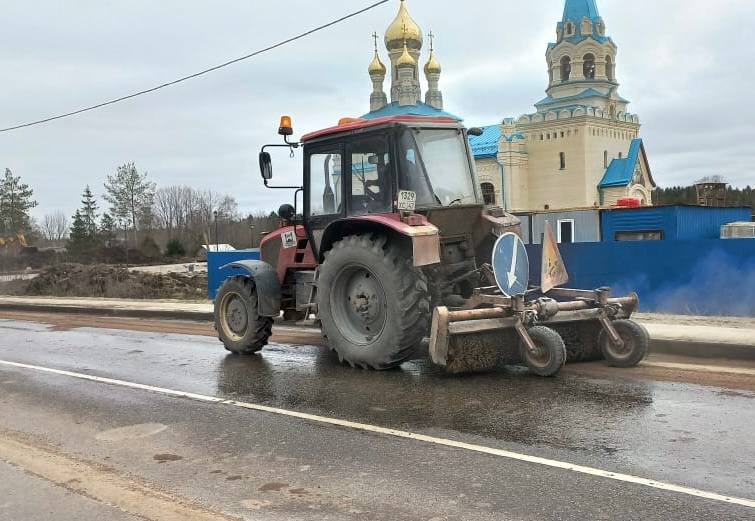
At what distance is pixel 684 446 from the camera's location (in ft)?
15.8

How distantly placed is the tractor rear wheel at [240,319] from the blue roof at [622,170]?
46368 mm

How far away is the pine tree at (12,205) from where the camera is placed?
7000 centimetres

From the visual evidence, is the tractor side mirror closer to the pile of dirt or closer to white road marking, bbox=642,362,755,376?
white road marking, bbox=642,362,755,376

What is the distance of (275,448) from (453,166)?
4309mm

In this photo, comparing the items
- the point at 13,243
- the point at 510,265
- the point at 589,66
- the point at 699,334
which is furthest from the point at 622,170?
the point at 13,243

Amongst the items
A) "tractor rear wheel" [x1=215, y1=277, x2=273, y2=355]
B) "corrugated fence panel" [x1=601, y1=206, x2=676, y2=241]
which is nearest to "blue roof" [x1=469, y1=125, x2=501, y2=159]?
"corrugated fence panel" [x1=601, y1=206, x2=676, y2=241]

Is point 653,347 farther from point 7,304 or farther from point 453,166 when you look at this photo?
point 7,304

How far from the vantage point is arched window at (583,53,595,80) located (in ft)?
176

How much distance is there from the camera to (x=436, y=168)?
26.2 ft

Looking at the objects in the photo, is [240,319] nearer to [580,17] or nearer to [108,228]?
[580,17]

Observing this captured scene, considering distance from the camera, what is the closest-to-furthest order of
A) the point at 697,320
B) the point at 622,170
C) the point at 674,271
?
the point at 697,320
the point at 674,271
the point at 622,170

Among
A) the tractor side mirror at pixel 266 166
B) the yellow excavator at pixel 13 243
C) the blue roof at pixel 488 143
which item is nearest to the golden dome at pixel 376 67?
the blue roof at pixel 488 143

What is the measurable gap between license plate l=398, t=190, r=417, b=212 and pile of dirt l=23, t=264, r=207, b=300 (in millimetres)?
19614

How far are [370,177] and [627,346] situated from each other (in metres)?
3.45
